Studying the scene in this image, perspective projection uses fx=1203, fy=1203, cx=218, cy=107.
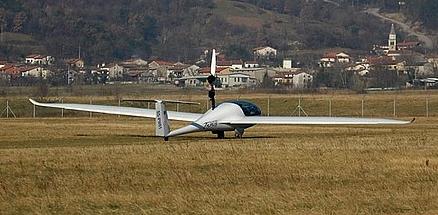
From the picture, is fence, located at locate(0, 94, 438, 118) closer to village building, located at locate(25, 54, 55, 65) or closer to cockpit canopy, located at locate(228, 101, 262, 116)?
cockpit canopy, located at locate(228, 101, 262, 116)

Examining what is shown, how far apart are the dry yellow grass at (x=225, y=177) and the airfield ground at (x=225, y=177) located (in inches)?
0.8

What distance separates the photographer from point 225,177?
2445 cm

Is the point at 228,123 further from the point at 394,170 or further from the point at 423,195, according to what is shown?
the point at 423,195

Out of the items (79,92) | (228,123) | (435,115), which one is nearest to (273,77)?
(79,92)

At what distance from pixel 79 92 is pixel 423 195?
84202mm

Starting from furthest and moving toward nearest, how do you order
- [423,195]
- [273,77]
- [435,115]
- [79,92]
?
[273,77]
[79,92]
[435,115]
[423,195]

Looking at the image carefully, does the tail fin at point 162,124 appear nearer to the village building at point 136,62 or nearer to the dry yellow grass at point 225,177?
the dry yellow grass at point 225,177

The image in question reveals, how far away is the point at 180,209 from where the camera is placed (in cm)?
1955

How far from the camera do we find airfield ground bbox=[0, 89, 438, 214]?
65.6ft

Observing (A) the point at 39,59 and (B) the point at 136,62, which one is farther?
(B) the point at 136,62

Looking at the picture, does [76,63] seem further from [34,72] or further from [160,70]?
[34,72]

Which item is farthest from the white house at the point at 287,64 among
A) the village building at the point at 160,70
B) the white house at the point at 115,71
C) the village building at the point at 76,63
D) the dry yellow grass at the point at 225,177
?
the dry yellow grass at the point at 225,177

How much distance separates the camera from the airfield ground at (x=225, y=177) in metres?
20.0

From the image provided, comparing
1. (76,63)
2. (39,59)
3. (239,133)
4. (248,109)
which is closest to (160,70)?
(76,63)
